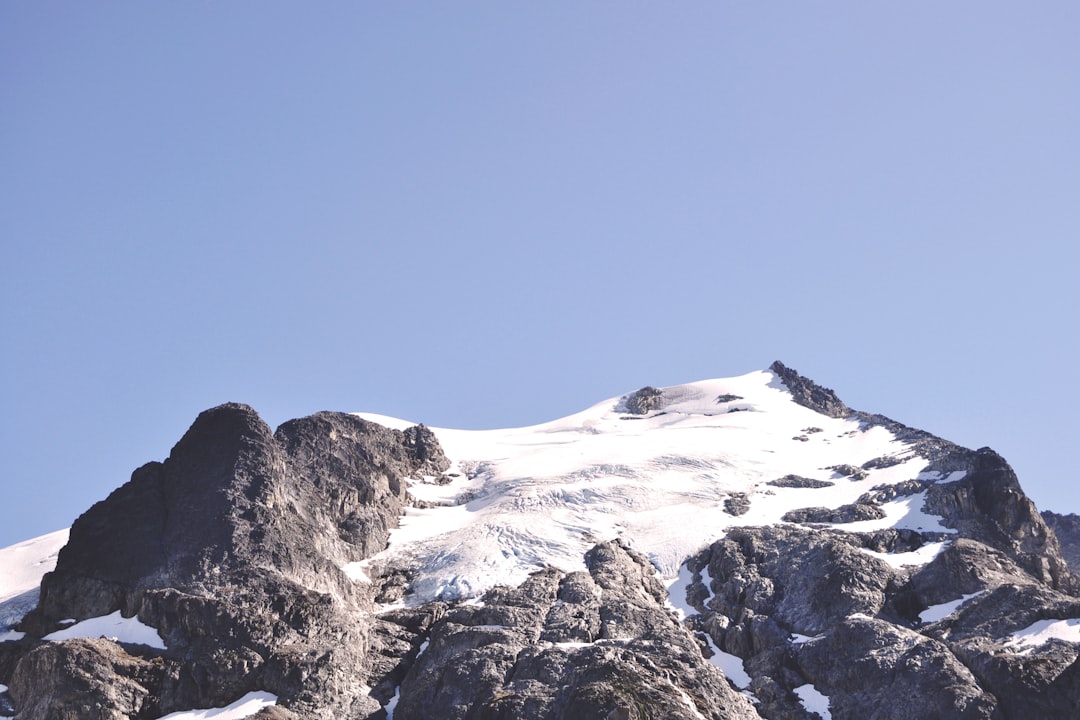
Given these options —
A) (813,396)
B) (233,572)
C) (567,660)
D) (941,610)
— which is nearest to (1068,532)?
(813,396)

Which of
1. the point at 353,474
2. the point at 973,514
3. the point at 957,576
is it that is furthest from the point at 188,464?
the point at 973,514

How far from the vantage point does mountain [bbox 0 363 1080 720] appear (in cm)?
6575

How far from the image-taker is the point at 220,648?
69.0m

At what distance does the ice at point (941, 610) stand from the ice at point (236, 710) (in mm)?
44228

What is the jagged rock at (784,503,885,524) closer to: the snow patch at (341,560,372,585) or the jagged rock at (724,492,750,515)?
the jagged rock at (724,492,750,515)

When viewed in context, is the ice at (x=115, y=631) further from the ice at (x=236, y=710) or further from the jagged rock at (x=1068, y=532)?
the jagged rock at (x=1068, y=532)

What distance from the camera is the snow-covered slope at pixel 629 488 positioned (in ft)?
304

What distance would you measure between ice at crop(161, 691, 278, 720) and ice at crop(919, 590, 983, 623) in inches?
1741

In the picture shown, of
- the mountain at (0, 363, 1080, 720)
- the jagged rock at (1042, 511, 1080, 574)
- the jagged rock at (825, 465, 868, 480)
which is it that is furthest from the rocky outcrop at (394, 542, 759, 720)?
the jagged rock at (1042, 511, 1080, 574)

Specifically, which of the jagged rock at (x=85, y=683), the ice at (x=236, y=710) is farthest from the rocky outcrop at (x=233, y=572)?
the ice at (x=236, y=710)

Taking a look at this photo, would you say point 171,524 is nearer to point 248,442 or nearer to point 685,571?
point 248,442

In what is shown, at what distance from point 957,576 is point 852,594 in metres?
8.22


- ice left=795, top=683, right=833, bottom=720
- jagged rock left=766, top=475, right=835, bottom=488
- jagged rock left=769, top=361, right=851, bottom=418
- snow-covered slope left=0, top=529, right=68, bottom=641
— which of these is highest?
jagged rock left=769, top=361, right=851, bottom=418

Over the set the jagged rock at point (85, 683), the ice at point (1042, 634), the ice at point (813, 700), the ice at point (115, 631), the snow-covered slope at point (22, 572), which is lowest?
the ice at point (813, 700)
